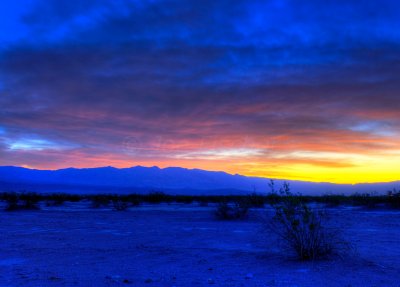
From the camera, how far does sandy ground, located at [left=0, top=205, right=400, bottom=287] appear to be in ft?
26.3

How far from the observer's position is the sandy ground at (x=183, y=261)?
802 cm

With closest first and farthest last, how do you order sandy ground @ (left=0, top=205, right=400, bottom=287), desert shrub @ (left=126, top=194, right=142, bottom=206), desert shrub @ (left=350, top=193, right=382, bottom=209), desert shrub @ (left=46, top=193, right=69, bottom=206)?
sandy ground @ (left=0, top=205, right=400, bottom=287)
desert shrub @ (left=350, top=193, right=382, bottom=209)
desert shrub @ (left=126, top=194, right=142, bottom=206)
desert shrub @ (left=46, top=193, right=69, bottom=206)

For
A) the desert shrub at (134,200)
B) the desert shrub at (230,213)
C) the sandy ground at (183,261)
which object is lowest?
the sandy ground at (183,261)

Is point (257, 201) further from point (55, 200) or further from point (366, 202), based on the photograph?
point (55, 200)

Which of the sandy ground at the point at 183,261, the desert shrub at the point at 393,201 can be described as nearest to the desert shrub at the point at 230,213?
the sandy ground at the point at 183,261

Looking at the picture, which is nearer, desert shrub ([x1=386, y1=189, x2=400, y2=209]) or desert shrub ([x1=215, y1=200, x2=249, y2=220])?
desert shrub ([x1=215, y1=200, x2=249, y2=220])

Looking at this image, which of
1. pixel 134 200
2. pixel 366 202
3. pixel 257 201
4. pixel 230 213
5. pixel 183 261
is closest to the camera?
pixel 183 261

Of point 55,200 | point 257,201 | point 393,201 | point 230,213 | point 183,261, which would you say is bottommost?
point 183,261

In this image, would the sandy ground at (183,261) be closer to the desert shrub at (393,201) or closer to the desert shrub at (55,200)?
the desert shrub at (393,201)

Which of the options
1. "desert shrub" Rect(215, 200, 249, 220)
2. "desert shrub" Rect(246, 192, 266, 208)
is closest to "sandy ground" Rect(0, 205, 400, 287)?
"desert shrub" Rect(215, 200, 249, 220)

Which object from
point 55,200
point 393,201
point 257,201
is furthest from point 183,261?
point 55,200

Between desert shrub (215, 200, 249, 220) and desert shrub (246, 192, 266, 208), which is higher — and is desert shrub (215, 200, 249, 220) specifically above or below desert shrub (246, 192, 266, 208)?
below

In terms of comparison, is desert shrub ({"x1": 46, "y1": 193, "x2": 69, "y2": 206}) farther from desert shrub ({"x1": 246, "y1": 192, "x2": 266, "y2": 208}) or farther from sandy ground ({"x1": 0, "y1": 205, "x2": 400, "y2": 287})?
sandy ground ({"x1": 0, "y1": 205, "x2": 400, "y2": 287})

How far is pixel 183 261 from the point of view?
10.0 m
